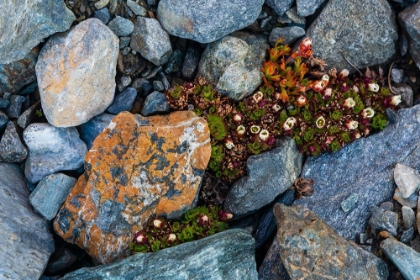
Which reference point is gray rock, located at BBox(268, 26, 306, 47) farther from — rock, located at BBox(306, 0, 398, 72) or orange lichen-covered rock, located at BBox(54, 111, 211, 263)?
orange lichen-covered rock, located at BBox(54, 111, 211, 263)

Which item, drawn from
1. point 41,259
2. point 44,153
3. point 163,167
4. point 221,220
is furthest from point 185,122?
point 41,259

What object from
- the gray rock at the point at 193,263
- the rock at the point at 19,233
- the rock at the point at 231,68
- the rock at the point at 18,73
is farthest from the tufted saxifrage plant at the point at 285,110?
the rock at the point at 19,233

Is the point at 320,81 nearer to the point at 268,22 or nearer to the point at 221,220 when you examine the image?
the point at 268,22

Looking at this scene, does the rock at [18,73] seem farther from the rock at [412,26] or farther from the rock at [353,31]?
the rock at [412,26]

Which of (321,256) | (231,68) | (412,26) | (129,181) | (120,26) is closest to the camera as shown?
(321,256)

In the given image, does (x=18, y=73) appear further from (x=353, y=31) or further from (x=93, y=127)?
(x=353, y=31)

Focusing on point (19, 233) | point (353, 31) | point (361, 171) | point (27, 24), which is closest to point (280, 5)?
point (353, 31)

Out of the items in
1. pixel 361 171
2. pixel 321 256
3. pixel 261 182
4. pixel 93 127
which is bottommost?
pixel 361 171
